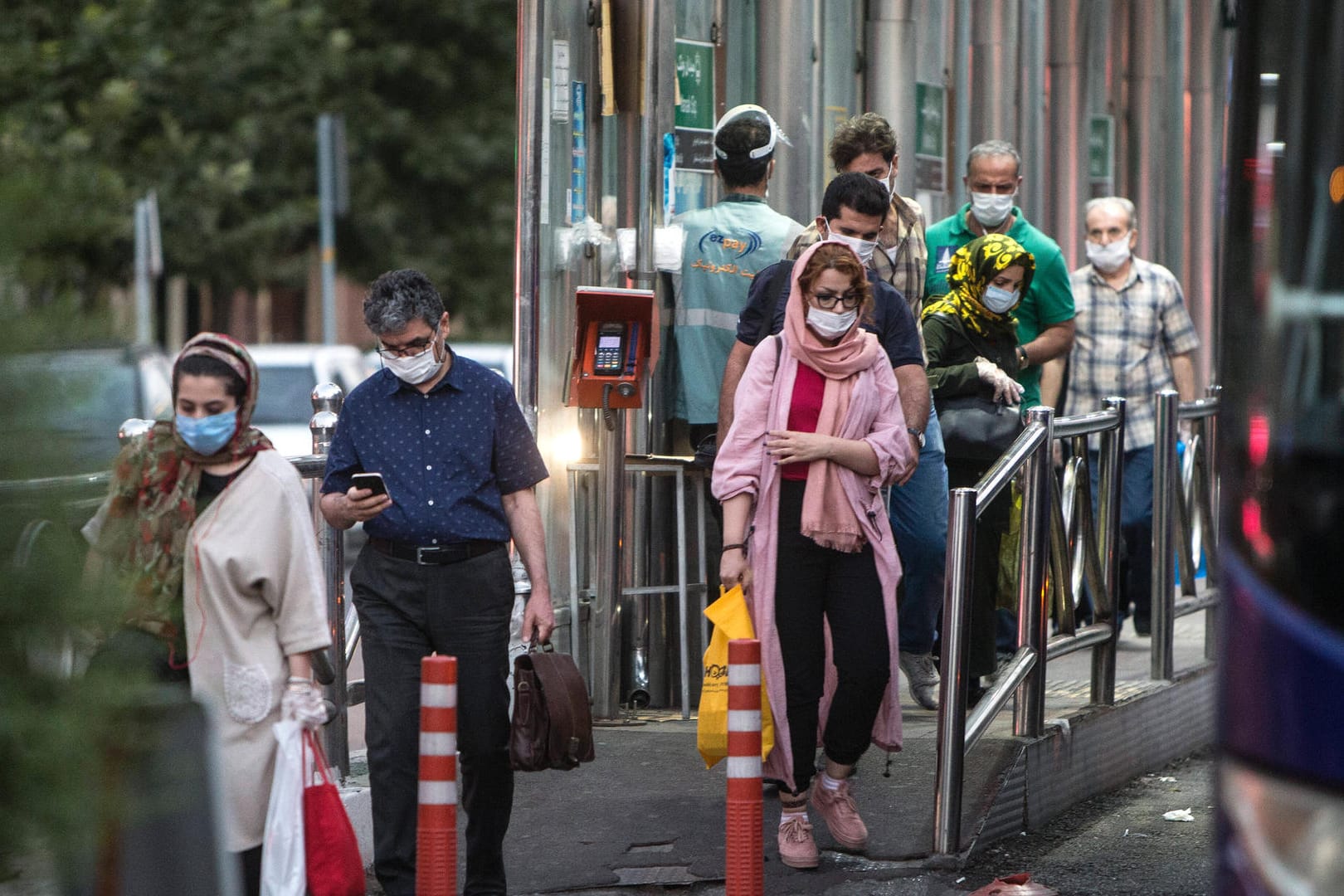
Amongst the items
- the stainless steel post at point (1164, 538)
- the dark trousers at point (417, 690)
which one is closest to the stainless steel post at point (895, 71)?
the stainless steel post at point (1164, 538)

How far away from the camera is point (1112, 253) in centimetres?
988

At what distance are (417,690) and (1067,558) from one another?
2622 millimetres

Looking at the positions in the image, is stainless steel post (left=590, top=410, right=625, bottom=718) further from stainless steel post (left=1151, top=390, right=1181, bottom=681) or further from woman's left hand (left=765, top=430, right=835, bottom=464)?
stainless steel post (left=1151, top=390, right=1181, bottom=681)

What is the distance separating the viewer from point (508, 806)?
19.2ft

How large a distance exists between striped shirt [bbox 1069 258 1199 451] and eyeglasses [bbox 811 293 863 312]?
13.0ft

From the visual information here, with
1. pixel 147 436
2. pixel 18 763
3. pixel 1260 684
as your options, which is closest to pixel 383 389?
pixel 147 436

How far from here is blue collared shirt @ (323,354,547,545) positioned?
5742 millimetres

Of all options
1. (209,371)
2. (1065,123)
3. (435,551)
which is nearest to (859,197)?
(435,551)

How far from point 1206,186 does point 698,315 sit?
1108 cm

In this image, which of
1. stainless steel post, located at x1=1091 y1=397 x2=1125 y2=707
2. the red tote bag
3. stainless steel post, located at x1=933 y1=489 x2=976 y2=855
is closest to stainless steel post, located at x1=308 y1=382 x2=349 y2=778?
the red tote bag

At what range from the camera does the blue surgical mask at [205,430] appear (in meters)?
5.04

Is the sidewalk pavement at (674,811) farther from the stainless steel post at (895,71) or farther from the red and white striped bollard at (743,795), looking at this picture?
the stainless steel post at (895,71)

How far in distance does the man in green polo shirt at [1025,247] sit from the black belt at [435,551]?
2.91 m

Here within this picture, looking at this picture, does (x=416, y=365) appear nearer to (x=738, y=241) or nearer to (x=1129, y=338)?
(x=738, y=241)
